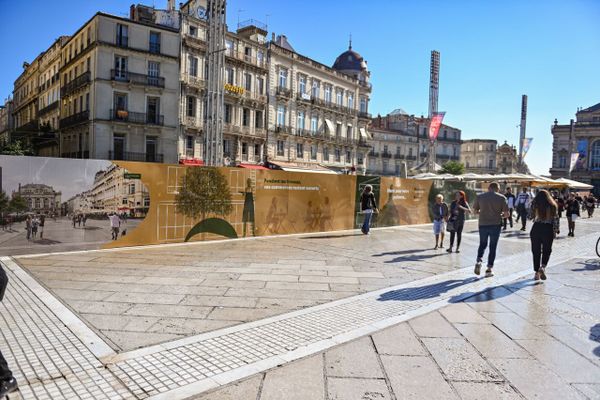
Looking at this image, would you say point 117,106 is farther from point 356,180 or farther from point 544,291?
point 544,291

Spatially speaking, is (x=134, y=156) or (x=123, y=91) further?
(x=134, y=156)

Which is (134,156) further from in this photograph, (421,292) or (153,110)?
(421,292)

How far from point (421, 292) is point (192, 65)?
103ft

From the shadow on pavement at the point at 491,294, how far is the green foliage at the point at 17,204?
7.97 m

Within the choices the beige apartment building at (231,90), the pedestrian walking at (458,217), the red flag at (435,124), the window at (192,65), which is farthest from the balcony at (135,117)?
the pedestrian walking at (458,217)

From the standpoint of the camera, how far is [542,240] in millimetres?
7570

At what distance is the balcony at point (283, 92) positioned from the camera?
131 ft

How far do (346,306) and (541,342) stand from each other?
87.9 inches

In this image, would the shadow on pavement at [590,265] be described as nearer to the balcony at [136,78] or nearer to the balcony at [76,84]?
the balcony at [136,78]

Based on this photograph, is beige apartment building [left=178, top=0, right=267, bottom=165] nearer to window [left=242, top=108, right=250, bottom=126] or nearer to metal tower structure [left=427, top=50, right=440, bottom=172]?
window [left=242, top=108, right=250, bottom=126]

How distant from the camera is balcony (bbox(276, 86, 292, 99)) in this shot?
39.9m

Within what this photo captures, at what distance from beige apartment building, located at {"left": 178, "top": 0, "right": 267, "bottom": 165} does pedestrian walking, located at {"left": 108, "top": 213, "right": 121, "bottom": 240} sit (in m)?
21.8

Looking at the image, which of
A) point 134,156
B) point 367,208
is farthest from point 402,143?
point 367,208

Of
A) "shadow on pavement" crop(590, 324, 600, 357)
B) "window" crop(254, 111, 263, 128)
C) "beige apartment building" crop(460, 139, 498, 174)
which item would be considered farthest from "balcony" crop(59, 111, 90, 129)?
"beige apartment building" crop(460, 139, 498, 174)
